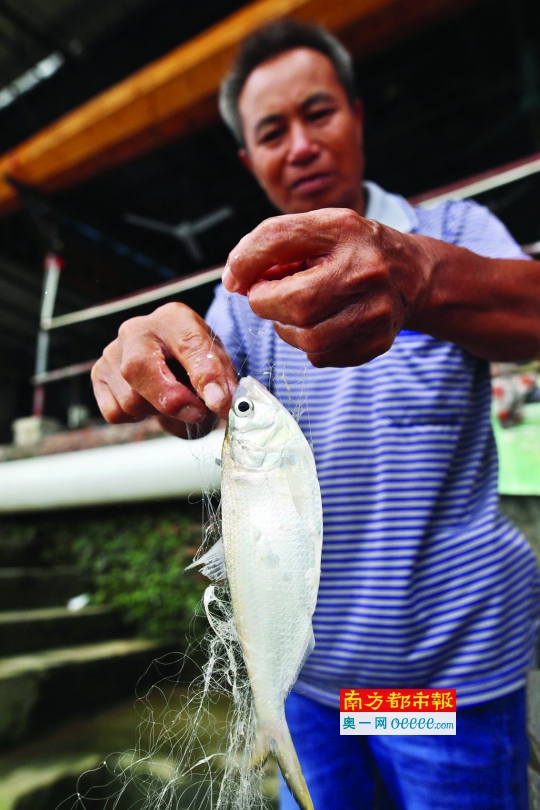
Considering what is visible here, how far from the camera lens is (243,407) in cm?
59

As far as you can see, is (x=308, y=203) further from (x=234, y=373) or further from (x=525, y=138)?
(x=525, y=138)

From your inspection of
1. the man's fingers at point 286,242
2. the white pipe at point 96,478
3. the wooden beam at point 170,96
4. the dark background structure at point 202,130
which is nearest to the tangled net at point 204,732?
the man's fingers at point 286,242

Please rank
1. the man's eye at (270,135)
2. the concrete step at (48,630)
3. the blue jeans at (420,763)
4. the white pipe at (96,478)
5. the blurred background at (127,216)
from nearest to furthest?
the blue jeans at (420,763) → the man's eye at (270,135) → the white pipe at (96,478) → the blurred background at (127,216) → the concrete step at (48,630)

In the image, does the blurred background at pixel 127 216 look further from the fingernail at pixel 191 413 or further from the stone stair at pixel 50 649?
the fingernail at pixel 191 413

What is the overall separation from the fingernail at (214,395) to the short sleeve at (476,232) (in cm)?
76

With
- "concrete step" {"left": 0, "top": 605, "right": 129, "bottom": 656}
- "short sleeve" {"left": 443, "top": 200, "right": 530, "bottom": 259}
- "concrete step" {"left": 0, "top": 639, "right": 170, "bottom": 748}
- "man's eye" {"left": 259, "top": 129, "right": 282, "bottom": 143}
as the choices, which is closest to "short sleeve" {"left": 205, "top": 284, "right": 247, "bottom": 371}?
"short sleeve" {"left": 443, "top": 200, "right": 530, "bottom": 259}

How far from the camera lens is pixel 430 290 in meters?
0.66

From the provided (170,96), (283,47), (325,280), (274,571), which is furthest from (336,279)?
(170,96)

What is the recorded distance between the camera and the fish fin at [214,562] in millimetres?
591

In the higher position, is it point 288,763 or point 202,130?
point 202,130

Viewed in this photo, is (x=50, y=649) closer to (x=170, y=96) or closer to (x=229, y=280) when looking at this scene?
(x=229, y=280)

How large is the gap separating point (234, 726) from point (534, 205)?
240 inches

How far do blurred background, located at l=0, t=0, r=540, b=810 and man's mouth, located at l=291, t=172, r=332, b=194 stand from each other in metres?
0.26

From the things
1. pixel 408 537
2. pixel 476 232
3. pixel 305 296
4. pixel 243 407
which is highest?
pixel 476 232
